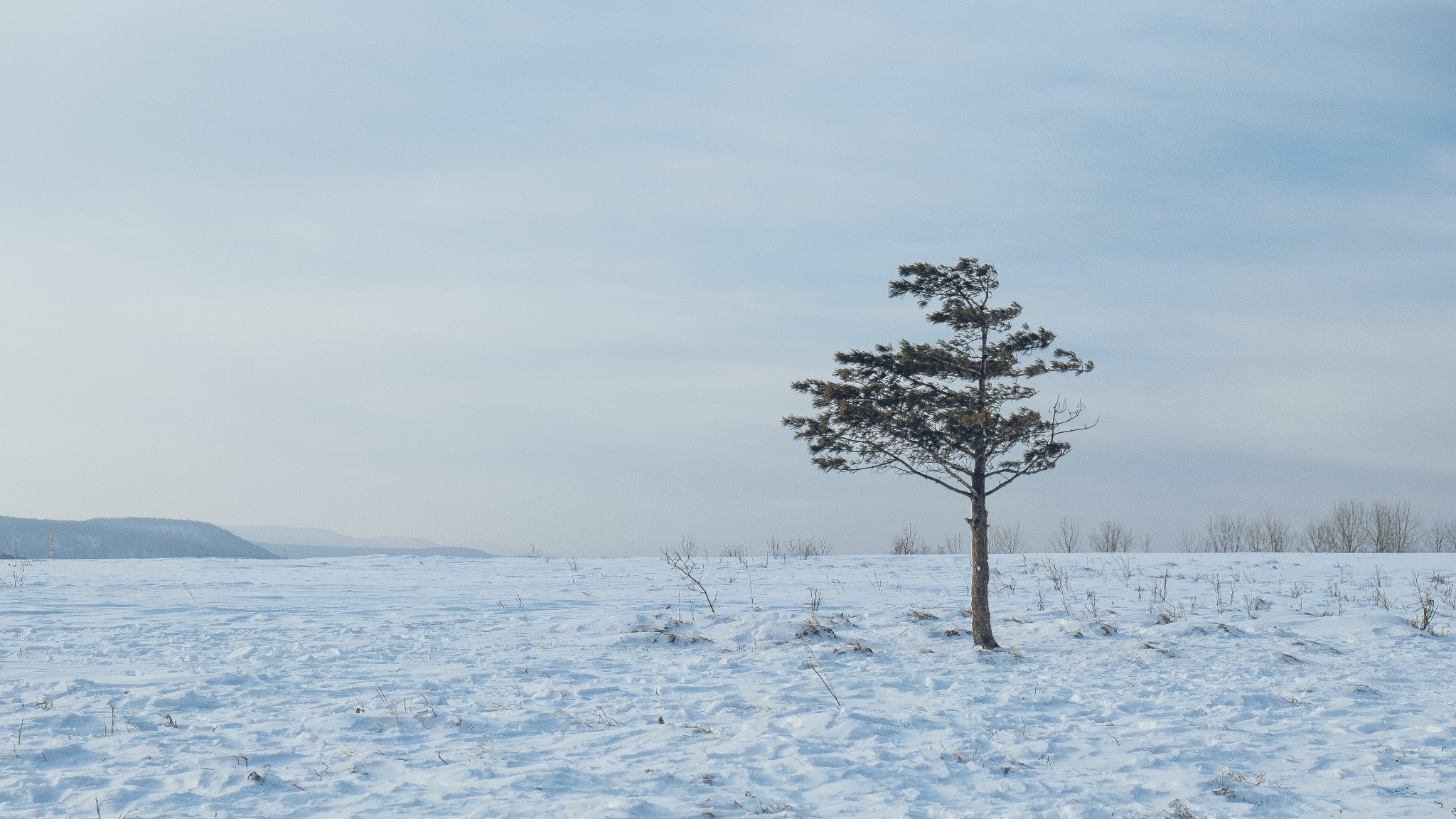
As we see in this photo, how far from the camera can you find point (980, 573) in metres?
12.2

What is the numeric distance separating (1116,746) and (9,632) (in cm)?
1306

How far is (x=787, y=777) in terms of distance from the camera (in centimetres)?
680

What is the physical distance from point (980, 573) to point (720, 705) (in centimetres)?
478

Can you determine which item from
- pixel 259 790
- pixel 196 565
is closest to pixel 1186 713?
pixel 259 790

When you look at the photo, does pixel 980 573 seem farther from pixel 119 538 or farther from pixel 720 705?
pixel 119 538

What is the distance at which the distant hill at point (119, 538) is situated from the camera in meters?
134

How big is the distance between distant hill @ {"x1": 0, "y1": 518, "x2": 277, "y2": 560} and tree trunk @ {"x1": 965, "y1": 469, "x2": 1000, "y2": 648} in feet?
430

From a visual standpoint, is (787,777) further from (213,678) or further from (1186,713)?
(213,678)

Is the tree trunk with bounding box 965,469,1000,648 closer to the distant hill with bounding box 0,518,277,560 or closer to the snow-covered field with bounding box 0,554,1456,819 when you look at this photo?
the snow-covered field with bounding box 0,554,1456,819

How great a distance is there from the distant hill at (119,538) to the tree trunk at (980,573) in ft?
430

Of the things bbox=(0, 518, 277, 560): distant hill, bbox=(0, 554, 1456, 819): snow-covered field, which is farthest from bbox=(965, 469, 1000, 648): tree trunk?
bbox=(0, 518, 277, 560): distant hill

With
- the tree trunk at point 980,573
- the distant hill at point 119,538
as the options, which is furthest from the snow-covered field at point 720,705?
the distant hill at point 119,538

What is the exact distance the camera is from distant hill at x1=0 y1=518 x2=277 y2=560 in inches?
5271

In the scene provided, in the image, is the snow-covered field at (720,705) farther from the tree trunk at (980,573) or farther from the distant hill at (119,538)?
the distant hill at (119,538)
